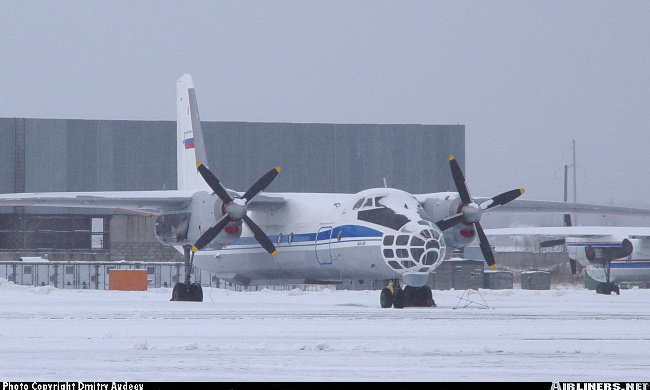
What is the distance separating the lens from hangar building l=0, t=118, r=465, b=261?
59969 mm

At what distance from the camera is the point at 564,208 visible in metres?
31.4

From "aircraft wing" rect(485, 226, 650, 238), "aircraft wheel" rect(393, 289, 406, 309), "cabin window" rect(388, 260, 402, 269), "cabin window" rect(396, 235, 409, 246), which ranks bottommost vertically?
"aircraft wheel" rect(393, 289, 406, 309)

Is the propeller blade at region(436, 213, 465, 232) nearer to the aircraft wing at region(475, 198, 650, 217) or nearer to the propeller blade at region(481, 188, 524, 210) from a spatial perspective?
the propeller blade at region(481, 188, 524, 210)

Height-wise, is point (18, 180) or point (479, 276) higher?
point (18, 180)

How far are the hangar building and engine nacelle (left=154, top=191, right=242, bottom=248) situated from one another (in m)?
31.1

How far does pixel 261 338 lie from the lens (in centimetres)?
1392

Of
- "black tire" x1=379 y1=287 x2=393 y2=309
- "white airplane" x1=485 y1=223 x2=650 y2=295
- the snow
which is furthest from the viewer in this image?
"white airplane" x1=485 y1=223 x2=650 y2=295

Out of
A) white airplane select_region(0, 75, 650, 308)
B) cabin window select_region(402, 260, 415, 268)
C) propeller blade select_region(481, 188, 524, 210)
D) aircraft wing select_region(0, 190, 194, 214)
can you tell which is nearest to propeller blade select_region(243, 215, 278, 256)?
white airplane select_region(0, 75, 650, 308)

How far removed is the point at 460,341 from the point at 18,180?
166ft

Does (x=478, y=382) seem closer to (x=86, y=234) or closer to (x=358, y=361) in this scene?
(x=358, y=361)

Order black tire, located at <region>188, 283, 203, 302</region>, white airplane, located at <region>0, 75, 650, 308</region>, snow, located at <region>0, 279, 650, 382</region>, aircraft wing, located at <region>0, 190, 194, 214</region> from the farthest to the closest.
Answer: black tire, located at <region>188, 283, 203, 302</region> < aircraft wing, located at <region>0, 190, 194, 214</region> < white airplane, located at <region>0, 75, 650, 308</region> < snow, located at <region>0, 279, 650, 382</region>

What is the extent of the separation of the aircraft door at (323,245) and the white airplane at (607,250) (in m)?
16.7

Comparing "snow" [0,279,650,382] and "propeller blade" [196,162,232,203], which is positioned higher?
"propeller blade" [196,162,232,203]

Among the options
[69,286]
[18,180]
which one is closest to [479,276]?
[69,286]
